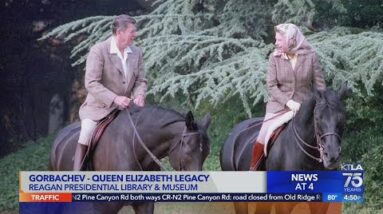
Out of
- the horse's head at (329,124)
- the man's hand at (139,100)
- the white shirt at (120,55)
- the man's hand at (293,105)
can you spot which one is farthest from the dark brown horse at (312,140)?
the white shirt at (120,55)

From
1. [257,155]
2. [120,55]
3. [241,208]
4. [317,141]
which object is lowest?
[241,208]

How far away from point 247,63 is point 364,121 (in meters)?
1.66

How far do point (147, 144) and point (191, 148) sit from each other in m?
0.48

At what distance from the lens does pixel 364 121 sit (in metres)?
9.45

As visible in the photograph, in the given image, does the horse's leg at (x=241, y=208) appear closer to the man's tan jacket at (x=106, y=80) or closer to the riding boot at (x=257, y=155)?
Result: the riding boot at (x=257, y=155)

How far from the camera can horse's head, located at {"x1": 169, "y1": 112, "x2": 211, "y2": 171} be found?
214 inches

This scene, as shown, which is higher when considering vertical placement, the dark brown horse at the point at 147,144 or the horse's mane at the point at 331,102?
the horse's mane at the point at 331,102

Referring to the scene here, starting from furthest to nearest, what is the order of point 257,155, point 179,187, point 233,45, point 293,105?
point 233,45, point 257,155, point 293,105, point 179,187

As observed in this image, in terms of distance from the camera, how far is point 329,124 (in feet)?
17.7

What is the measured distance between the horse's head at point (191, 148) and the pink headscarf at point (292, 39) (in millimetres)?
982

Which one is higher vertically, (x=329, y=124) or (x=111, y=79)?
(x=111, y=79)

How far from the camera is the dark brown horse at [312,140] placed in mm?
5391

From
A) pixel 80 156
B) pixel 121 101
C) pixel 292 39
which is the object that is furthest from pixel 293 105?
pixel 80 156

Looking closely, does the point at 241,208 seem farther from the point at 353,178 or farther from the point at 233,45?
the point at 233,45
